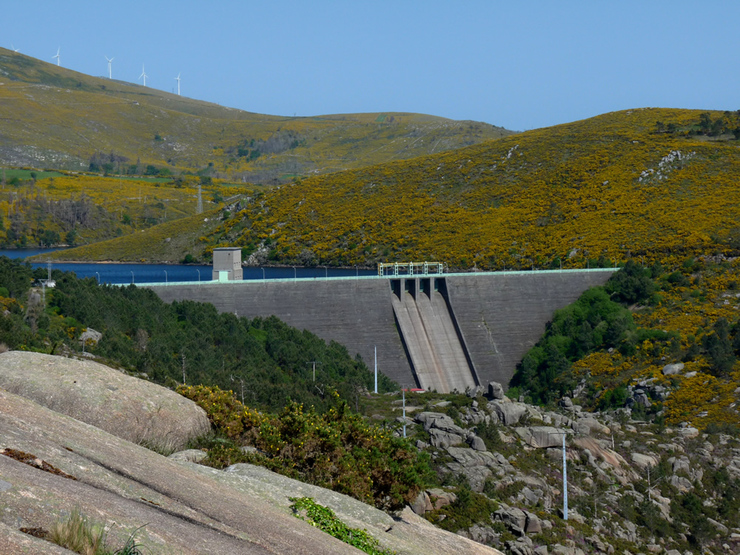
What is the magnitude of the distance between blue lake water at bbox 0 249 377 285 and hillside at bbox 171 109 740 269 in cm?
520

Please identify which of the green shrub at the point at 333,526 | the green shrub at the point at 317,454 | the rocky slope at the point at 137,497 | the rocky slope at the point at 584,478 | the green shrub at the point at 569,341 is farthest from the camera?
the green shrub at the point at 569,341

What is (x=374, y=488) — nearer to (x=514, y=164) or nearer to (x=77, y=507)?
(x=77, y=507)

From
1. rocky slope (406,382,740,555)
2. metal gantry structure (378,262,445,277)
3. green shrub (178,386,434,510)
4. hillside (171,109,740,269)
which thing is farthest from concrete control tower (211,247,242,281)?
green shrub (178,386,434,510)

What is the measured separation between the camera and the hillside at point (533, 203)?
117 m

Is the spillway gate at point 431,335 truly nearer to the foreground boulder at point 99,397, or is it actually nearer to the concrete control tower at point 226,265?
the concrete control tower at point 226,265

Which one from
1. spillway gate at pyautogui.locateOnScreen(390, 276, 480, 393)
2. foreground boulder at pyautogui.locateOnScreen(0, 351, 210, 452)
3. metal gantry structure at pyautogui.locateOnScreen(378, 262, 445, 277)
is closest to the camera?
foreground boulder at pyautogui.locateOnScreen(0, 351, 210, 452)

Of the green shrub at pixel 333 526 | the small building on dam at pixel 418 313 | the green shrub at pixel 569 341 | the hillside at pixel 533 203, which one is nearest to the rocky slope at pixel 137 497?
the green shrub at pixel 333 526

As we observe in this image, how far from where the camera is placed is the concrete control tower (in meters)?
80.6

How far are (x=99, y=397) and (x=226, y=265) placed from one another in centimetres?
6264

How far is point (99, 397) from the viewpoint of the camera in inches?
739

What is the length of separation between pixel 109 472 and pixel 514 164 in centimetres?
14384

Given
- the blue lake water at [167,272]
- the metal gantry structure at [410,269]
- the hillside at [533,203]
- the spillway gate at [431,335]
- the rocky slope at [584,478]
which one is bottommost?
the rocky slope at [584,478]

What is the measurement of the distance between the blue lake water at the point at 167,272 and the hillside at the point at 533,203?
5.20 meters

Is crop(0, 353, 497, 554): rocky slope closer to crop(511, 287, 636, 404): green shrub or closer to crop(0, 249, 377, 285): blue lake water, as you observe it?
crop(511, 287, 636, 404): green shrub
